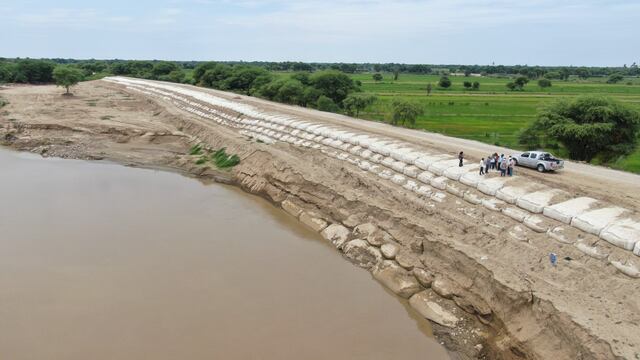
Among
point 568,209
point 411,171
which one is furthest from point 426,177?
point 568,209

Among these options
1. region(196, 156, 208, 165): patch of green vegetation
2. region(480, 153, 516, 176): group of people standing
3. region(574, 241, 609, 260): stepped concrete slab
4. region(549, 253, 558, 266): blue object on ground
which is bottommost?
region(196, 156, 208, 165): patch of green vegetation

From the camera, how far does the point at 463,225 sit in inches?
765

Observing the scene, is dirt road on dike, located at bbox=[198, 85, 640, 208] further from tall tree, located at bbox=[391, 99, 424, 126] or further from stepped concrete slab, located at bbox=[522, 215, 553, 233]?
tall tree, located at bbox=[391, 99, 424, 126]

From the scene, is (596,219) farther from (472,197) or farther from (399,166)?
(399,166)

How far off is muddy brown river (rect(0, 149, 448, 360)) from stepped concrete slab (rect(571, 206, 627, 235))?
22.0 ft

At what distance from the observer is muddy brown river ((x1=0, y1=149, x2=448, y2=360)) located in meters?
14.0

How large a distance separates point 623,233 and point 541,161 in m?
8.30

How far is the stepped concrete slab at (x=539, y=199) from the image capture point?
18406 millimetres

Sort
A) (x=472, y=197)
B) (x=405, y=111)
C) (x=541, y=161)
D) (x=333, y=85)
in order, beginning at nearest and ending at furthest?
(x=472, y=197)
(x=541, y=161)
(x=405, y=111)
(x=333, y=85)

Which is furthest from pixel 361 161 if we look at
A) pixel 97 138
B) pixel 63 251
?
pixel 97 138

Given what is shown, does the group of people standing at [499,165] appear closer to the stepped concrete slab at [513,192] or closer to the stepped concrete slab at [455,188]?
the stepped concrete slab at [455,188]

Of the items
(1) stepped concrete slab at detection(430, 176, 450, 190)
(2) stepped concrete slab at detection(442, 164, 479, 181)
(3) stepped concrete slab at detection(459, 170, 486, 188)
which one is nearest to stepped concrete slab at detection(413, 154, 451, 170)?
(1) stepped concrete slab at detection(430, 176, 450, 190)

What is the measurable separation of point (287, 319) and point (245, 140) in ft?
78.3

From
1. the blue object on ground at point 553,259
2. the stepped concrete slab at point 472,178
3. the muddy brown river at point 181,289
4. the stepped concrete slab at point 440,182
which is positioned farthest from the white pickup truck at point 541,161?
the muddy brown river at point 181,289
